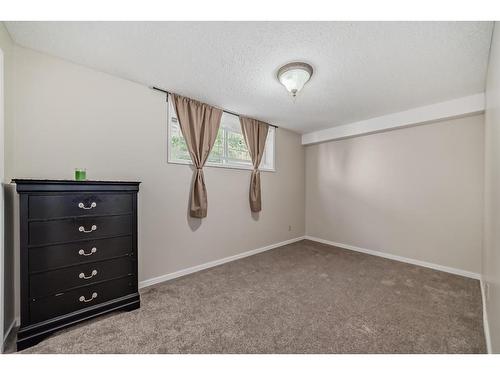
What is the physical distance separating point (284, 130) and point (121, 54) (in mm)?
2811

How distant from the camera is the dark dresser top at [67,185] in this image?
1346mm

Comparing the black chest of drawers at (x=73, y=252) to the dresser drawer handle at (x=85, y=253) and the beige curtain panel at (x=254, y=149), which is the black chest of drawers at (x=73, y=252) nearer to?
the dresser drawer handle at (x=85, y=253)

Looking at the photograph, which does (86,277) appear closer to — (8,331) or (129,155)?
(8,331)

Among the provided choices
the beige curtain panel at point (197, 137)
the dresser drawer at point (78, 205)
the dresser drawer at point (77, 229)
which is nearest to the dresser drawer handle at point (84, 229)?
the dresser drawer at point (77, 229)

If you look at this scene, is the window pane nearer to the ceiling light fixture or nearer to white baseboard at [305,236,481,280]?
the ceiling light fixture

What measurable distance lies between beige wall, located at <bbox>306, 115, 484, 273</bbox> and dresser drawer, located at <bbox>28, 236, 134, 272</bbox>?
347cm

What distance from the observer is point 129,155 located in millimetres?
2168

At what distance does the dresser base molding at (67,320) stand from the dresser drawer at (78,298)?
32mm

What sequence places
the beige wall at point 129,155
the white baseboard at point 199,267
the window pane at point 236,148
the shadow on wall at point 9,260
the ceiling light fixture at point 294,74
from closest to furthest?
the shadow on wall at point 9,260
the beige wall at point 129,155
the ceiling light fixture at point 294,74
the white baseboard at point 199,267
the window pane at point 236,148

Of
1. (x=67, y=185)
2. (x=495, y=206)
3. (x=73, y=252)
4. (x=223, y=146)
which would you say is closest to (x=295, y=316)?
(x=495, y=206)

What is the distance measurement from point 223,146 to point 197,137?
1.89 feet

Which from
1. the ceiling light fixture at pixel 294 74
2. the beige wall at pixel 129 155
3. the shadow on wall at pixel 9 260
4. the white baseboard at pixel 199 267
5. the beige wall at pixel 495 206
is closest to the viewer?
the beige wall at pixel 495 206

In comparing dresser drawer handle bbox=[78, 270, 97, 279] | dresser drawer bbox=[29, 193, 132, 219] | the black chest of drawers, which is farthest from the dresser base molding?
dresser drawer bbox=[29, 193, 132, 219]
